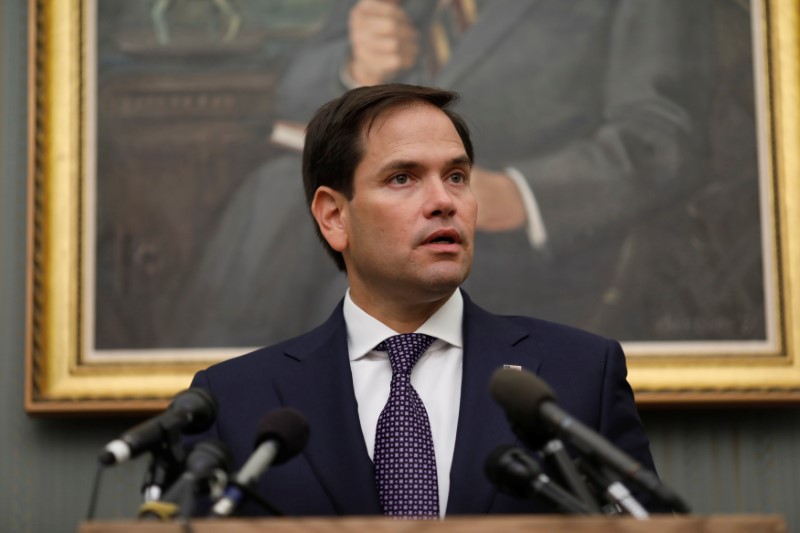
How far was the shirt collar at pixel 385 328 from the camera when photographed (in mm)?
3078

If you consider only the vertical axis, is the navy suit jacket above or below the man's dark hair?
below

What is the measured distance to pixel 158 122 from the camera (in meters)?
4.31

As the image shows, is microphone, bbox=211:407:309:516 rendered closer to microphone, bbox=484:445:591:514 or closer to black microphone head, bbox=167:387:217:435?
black microphone head, bbox=167:387:217:435

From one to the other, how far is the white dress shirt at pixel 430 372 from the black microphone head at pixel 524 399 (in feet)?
2.67

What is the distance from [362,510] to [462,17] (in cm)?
224

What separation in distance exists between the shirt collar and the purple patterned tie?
18cm

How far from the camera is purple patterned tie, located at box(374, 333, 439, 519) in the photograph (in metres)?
2.74

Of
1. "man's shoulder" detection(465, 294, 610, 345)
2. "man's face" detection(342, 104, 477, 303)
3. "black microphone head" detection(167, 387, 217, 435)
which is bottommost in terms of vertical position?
"black microphone head" detection(167, 387, 217, 435)

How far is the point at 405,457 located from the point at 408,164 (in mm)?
795

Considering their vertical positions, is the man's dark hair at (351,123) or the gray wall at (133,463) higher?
the man's dark hair at (351,123)

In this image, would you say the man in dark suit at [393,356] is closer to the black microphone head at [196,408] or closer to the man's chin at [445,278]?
the man's chin at [445,278]

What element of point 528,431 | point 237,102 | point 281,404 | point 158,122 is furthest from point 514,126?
point 528,431

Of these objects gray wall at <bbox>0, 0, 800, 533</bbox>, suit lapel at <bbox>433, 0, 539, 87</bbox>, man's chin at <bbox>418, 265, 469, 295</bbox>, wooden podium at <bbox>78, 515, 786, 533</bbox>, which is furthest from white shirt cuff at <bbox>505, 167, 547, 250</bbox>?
wooden podium at <bbox>78, 515, 786, 533</bbox>

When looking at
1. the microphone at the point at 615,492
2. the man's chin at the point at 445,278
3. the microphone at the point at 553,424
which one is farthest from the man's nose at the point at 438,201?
the microphone at the point at 615,492
